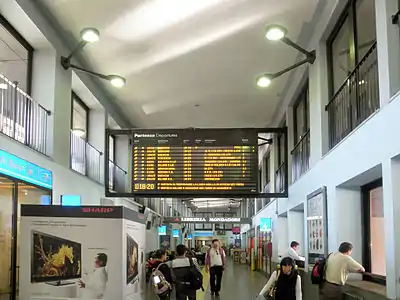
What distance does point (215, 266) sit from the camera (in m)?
13.8

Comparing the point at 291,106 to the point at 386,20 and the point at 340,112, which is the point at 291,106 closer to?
the point at 340,112

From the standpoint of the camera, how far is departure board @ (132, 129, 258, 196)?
37.4 feet

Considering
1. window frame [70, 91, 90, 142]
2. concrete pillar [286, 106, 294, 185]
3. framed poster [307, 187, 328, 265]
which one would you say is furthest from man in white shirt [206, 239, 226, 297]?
window frame [70, 91, 90, 142]

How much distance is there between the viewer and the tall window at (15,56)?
28.2 feet

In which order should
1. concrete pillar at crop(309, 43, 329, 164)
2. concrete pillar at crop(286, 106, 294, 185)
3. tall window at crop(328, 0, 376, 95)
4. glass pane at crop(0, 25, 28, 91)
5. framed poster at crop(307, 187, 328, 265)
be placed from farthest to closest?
concrete pillar at crop(286, 106, 294, 185) → concrete pillar at crop(309, 43, 329, 164) → framed poster at crop(307, 187, 328, 265) → glass pane at crop(0, 25, 28, 91) → tall window at crop(328, 0, 376, 95)

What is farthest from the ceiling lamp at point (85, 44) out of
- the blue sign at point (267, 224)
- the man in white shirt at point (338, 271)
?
the blue sign at point (267, 224)

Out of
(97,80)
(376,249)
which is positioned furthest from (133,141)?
(376,249)

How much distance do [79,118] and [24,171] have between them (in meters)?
5.01

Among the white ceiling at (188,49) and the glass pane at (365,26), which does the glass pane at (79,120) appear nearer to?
the white ceiling at (188,49)

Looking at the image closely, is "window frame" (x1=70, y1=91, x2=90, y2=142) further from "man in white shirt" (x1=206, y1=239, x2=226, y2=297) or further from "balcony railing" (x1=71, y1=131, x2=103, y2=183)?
"man in white shirt" (x1=206, y1=239, x2=226, y2=297)

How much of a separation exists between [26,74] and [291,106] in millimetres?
6818

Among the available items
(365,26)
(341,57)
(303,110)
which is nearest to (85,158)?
(303,110)

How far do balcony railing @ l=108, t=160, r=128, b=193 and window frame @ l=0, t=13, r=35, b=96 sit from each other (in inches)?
197

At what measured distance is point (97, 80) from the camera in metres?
12.1
